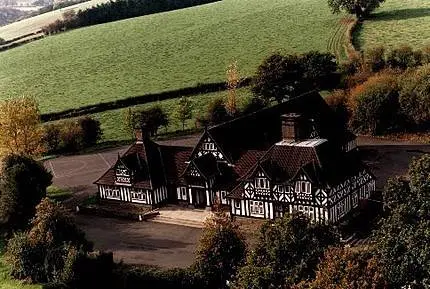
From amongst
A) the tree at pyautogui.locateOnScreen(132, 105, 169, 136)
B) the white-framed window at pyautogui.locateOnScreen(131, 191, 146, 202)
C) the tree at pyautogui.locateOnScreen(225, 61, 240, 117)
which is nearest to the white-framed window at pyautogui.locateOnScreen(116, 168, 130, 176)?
the white-framed window at pyautogui.locateOnScreen(131, 191, 146, 202)

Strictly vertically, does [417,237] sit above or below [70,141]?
above

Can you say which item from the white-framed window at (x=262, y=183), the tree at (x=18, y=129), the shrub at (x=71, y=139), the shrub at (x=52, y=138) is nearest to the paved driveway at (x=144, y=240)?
the white-framed window at (x=262, y=183)

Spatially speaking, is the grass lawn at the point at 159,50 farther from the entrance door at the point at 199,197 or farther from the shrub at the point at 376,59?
the entrance door at the point at 199,197

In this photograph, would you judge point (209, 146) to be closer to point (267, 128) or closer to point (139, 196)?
point (267, 128)

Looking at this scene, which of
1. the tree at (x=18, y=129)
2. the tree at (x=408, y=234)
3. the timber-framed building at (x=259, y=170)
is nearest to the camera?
the tree at (x=408, y=234)

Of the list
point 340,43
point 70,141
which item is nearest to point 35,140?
point 70,141

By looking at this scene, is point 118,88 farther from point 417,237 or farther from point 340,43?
point 417,237
